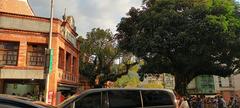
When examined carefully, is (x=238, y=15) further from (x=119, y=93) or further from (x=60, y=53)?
(x=119, y=93)

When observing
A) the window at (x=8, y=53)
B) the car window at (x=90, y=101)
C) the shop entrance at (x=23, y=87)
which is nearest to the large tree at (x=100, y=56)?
the shop entrance at (x=23, y=87)

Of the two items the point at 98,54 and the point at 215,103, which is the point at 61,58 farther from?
the point at 98,54

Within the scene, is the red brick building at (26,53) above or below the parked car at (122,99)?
above

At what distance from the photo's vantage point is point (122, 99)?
8.77 meters

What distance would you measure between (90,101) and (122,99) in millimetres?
842

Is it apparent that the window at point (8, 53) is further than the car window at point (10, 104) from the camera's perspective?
Yes

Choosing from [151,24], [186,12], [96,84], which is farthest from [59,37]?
[96,84]

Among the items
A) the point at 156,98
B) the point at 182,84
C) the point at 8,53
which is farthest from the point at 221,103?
the point at 156,98

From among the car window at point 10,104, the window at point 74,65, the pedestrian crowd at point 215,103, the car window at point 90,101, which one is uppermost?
the window at point 74,65

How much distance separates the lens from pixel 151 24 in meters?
28.7

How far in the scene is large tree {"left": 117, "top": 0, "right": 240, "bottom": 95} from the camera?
26.1m

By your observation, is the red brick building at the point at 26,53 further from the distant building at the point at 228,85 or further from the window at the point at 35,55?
Answer: the distant building at the point at 228,85

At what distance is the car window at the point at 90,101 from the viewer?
8367 mm

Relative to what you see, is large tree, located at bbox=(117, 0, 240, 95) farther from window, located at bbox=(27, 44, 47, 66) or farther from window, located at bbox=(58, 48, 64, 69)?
window, located at bbox=(27, 44, 47, 66)
